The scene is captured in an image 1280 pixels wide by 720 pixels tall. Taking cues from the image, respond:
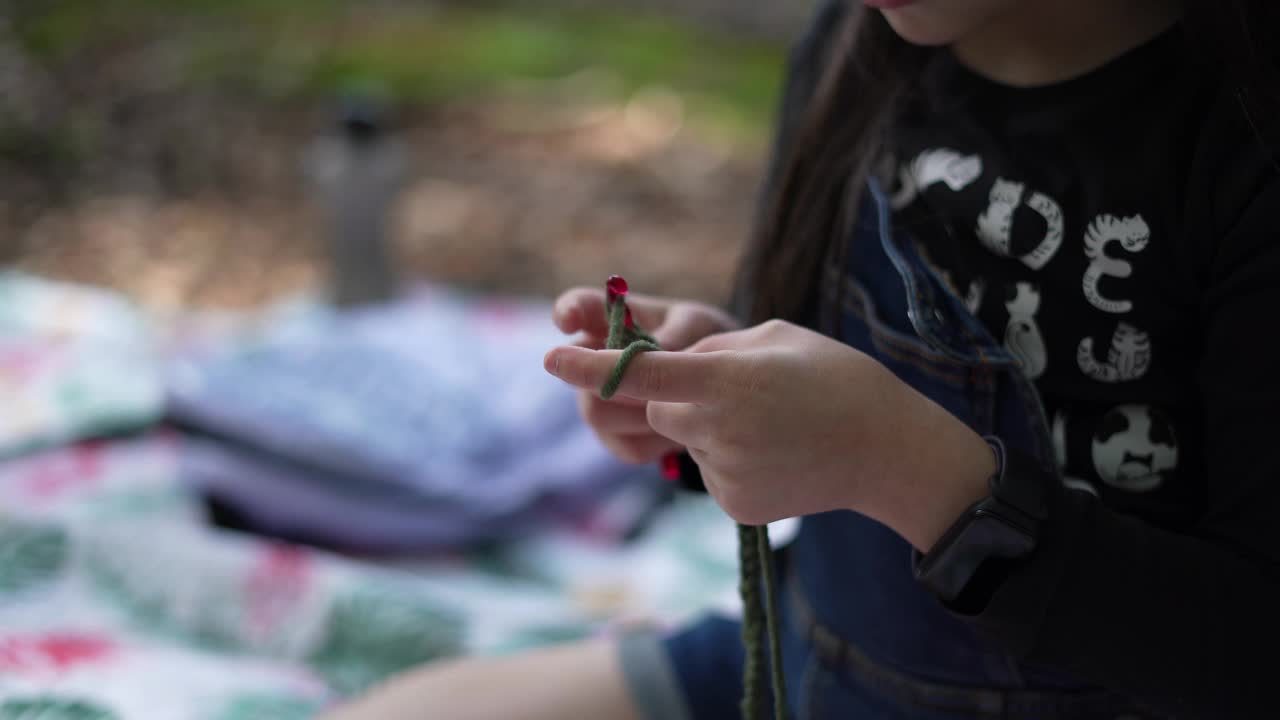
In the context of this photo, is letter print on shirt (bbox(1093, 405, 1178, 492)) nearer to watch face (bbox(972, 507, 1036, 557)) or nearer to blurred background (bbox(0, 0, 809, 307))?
watch face (bbox(972, 507, 1036, 557))

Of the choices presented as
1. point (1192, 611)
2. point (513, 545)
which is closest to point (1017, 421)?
point (1192, 611)

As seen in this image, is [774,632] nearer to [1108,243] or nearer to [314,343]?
[1108,243]

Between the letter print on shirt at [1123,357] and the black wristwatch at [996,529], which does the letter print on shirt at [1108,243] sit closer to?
the letter print on shirt at [1123,357]

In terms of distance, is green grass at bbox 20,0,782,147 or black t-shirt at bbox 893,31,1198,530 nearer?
black t-shirt at bbox 893,31,1198,530

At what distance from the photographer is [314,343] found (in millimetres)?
1816

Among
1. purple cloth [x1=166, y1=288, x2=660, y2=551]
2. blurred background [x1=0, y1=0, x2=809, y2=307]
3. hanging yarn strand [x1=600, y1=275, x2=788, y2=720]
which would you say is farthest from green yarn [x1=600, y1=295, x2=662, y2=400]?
blurred background [x1=0, y1=0, x2=809, y2=307]

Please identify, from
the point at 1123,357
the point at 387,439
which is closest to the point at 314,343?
the point at 387,439

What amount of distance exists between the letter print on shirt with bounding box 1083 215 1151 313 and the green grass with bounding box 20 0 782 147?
314 cm

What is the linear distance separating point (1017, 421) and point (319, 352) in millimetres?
1245

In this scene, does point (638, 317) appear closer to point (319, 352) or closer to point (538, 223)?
point (319, 352)

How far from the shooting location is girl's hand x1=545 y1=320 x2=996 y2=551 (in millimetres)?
631

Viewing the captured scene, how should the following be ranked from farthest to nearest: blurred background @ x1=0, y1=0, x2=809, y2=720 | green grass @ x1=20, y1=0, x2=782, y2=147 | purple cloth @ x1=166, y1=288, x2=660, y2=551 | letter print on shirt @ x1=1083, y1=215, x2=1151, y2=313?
green grass @ x1=20, y1=0, x2=782, y2=147
purple cloth @ x1=166, y1=288, x2=660, y2=551
blurred background @ x1=0, y1=0, x2=809, y2=720
letter print on shirt @ x1=1083, y1=215, x2=1151, y2=313

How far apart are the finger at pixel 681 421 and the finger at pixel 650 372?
3 cm

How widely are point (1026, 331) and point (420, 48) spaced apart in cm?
388
